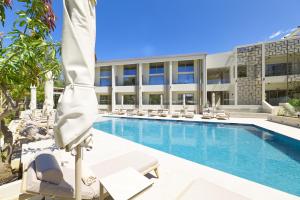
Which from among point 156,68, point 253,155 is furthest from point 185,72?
point 253,155

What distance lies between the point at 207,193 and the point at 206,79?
71.2 ft

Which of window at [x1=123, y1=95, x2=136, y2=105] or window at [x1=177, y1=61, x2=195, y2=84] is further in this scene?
window at [x1=123, y1=95, x2=136, y2=105]

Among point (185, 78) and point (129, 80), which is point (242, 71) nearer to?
point (185, 78)

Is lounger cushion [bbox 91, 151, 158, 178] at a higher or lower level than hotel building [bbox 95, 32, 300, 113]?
lower

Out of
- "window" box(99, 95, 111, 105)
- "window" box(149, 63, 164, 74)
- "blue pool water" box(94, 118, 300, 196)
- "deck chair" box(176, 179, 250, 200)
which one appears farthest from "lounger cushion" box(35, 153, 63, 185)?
"window" box(99, 95, 111, 105)

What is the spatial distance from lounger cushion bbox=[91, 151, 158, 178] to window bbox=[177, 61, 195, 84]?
2121 cm

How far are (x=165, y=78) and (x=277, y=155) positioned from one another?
63.0ft

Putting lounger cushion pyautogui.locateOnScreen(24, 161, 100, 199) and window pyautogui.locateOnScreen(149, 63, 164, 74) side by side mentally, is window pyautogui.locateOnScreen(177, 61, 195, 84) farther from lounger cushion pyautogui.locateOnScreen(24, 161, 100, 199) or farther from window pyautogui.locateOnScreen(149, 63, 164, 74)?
lounger cushion pyautogui.locateOnScreen(24, 161, 100, 199)

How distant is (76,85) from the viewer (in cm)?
179

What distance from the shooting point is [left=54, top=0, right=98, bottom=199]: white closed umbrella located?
1.74m

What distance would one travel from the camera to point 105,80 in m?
28.2

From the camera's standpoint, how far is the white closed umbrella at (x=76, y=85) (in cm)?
174

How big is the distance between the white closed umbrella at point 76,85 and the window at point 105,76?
26.8 meters

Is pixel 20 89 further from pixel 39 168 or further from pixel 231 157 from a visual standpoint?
pixel 231 157
